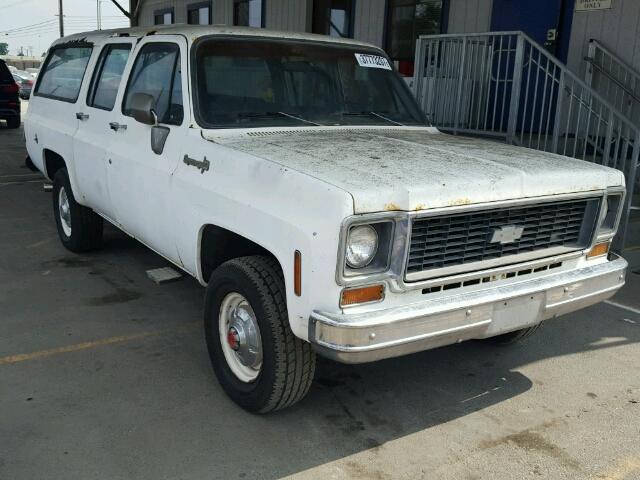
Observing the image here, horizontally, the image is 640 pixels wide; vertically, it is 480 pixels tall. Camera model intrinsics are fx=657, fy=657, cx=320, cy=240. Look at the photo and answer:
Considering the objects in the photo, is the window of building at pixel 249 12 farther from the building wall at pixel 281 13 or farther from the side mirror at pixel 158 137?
the side mirror at pixel 158 137

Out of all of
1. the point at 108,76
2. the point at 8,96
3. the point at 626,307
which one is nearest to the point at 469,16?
the point at 626,307

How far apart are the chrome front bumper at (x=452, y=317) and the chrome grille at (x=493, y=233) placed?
6.5 inches

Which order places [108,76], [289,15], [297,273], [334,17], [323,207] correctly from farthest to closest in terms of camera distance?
[289,15], [334,17], [108,76], [297,273], [323,207]

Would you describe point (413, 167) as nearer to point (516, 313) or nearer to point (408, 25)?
point (516, 313)

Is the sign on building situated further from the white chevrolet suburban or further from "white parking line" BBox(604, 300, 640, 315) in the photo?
the white chevrolet suburban

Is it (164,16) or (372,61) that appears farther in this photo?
(164,16)

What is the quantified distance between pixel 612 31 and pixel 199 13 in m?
12.8

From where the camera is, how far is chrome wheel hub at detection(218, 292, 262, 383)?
3400 mm

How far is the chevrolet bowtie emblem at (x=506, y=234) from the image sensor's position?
10.4 ft

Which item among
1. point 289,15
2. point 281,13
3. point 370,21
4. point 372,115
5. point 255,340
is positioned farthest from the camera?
point 281,13

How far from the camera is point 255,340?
11.1ft

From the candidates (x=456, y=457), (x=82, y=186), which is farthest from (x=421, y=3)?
(x=456, y=457)

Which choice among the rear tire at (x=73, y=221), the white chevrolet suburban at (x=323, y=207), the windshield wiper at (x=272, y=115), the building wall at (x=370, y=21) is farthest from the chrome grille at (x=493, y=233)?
the building wall at (x=370, y=21)

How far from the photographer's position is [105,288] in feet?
17.7
